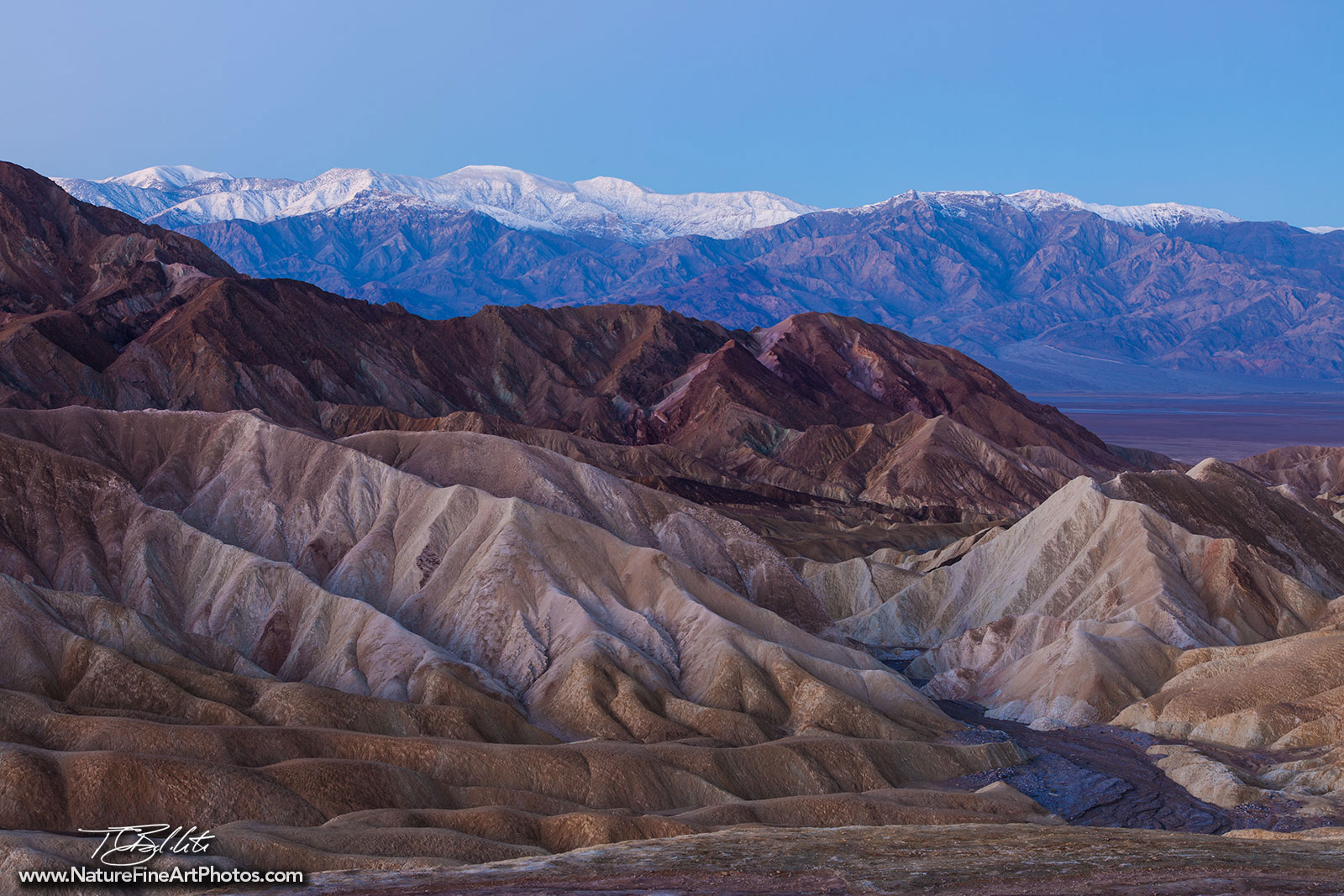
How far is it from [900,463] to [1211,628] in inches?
3818

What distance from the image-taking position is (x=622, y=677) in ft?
267

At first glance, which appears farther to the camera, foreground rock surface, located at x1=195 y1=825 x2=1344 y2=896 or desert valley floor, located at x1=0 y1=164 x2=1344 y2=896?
desert valley floor, located at x1=0 y1=164 x2=1344 y2=896

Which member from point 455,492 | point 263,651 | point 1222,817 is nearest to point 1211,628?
point 1222,817

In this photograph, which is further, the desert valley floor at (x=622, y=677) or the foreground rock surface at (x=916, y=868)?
the desert valley floor at (x=622, y=677)

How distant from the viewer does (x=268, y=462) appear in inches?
4232

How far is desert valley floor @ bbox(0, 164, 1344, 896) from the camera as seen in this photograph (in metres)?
50.6

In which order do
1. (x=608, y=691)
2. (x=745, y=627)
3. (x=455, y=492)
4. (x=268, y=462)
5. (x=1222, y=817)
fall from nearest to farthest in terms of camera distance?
(x=1222, y=817), (x=608, y=691), (x=745, y=627), (x=455, y=492), (x=268, y=462)

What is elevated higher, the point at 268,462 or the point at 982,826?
the point at 268,462

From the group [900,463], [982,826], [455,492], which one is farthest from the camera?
[900,463]

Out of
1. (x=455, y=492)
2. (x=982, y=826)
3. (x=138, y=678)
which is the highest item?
(x=455, y=492)

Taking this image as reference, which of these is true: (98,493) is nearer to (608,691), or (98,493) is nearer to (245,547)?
(245,547)

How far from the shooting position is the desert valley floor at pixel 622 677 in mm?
50594

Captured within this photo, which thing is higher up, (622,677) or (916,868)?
(916,868)

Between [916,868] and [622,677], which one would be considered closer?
[916,868]
